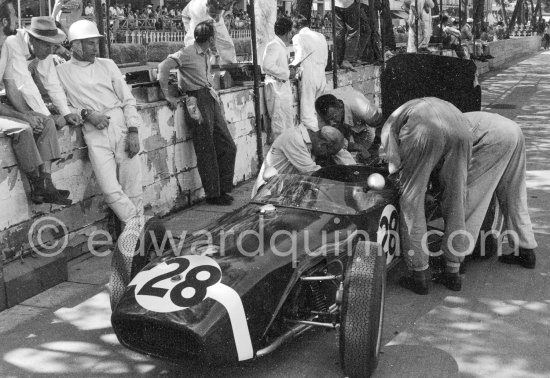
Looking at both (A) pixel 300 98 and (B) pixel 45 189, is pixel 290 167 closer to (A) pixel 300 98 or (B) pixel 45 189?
(B) pixel 45 189

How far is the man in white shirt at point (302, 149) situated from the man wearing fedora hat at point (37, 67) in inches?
73.0

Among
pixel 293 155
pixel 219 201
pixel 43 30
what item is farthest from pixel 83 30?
pixel 219 201

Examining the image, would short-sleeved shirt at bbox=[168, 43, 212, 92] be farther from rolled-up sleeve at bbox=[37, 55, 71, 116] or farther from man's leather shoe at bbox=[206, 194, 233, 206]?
rolled-up sleeve at bbox=[37, 55, 71, 116]

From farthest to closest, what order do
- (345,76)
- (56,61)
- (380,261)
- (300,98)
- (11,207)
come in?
(345,76), (300,98), (56,61), (11,207), (380,261)

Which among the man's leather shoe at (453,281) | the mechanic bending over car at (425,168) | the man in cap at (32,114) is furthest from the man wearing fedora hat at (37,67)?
the man's leather shoe at (453,281)

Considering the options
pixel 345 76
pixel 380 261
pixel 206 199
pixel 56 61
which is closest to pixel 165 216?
pixel 206 199

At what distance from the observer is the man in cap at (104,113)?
23.4 feet

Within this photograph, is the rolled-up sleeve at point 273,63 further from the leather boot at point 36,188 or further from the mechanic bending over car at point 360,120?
the leather boot at point 36,188

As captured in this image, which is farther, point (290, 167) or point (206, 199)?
point (206, 199)

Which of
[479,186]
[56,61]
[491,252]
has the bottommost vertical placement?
[491,252]

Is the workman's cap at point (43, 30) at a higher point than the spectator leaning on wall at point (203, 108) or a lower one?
higher

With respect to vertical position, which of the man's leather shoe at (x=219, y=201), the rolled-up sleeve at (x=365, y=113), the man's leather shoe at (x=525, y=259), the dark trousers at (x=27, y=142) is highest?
the dark trousers at (x=27, y=142)

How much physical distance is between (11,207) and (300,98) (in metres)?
6.15

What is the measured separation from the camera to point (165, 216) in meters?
8.67
